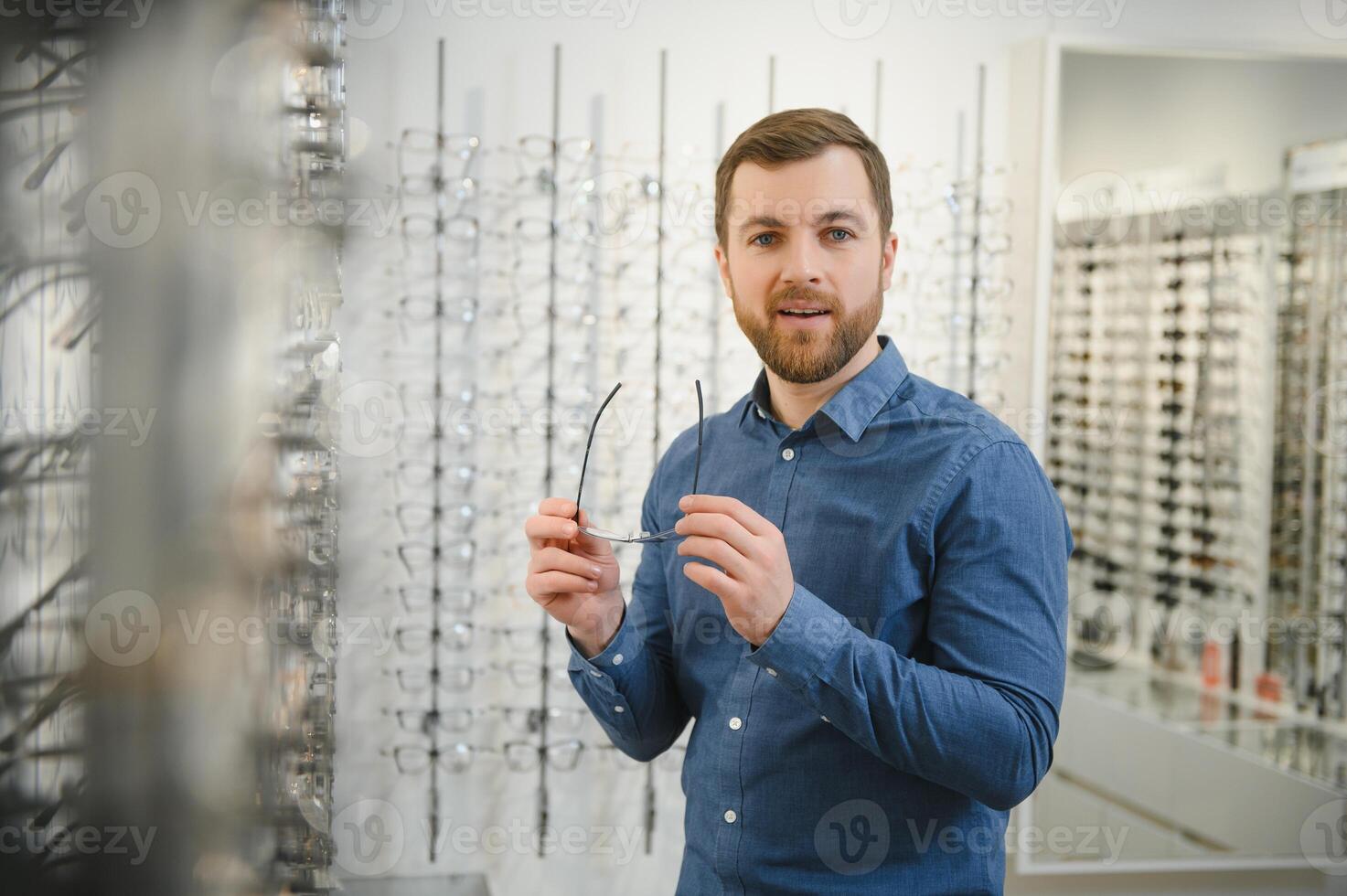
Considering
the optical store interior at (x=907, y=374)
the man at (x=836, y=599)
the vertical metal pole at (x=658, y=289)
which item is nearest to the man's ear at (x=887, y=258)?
the man at (x=836, y=599)

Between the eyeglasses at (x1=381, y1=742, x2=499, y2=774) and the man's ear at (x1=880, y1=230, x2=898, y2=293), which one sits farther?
the eyeglasses at (x1=381, y1=742, x2=499, y2=774)

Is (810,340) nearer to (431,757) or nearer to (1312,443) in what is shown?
(431,757)

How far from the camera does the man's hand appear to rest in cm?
103

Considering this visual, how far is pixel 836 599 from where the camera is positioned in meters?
1.29

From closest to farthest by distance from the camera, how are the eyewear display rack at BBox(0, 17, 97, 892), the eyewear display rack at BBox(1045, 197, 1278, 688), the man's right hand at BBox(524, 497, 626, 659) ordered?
the eyewear display rack at BBox(0, 17, 97, 892) < the man's right hand at BBox(524, 497, 626, 659) < the eyewear display rack at BBox(1045, 197, 1278, 688)

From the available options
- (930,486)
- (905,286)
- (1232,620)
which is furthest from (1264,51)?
(930,486)

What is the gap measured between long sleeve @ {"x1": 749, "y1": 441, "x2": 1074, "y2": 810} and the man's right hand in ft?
0.89

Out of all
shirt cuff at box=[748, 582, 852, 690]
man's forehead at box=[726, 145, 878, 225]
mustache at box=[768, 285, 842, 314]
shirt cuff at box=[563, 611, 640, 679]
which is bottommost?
shirt cuff at box=[563, 611, 640, 679]

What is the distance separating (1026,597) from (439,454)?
1943mm

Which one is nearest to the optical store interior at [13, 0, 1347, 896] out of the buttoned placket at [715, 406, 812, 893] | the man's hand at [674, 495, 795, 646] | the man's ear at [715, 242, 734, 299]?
the buttoned placket at [715, 406, 812, 893]

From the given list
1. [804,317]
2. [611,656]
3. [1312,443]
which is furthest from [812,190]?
[1312,443]

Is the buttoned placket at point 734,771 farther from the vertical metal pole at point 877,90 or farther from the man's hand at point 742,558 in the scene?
the vertical metal pole at point 877,90

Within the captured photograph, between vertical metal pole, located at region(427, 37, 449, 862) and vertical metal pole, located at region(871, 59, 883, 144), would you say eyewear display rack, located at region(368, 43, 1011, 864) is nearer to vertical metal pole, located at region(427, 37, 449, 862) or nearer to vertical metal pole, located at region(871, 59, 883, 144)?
vertical metal pole, located at region(427, 37, 449, 862)

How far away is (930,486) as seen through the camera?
4.01 ft
